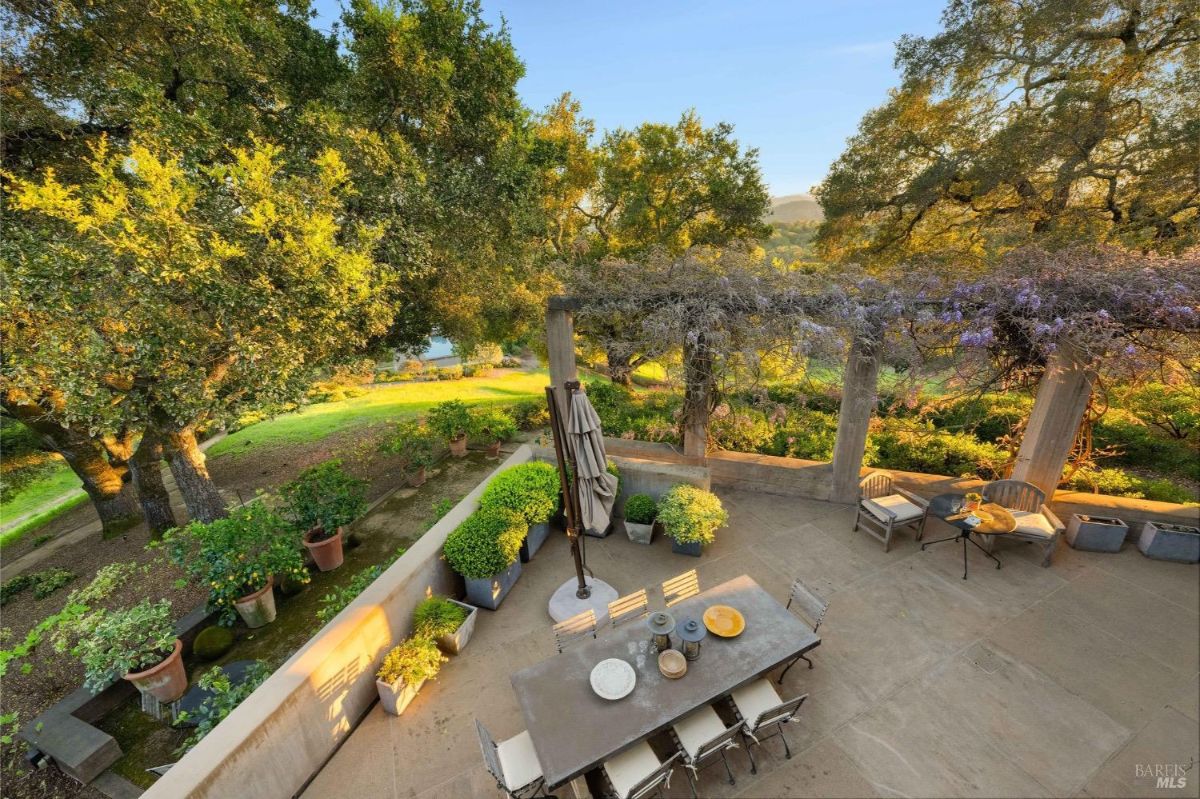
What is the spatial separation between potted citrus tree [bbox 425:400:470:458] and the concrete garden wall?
221 inches

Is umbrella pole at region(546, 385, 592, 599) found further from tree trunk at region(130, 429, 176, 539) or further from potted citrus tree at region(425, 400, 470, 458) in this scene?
tree trunk at region(130, 429, 176, 539)

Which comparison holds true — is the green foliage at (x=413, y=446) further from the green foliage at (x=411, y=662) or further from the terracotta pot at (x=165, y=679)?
the green foliage at (x=411, y=662)

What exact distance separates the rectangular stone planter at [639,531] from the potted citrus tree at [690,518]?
29cm

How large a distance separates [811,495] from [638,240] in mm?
11315

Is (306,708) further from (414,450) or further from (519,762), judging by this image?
(414,450)

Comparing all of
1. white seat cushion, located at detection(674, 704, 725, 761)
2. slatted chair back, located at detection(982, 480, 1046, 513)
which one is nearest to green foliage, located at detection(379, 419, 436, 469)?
white seat cushion, located at detection(674, 704, 725, 761)

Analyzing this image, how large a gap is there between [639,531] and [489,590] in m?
2.60

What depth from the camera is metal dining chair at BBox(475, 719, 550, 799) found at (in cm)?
369

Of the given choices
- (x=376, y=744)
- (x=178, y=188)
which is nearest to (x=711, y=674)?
Result: (x=376, y=744)

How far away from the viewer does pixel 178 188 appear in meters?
5.72

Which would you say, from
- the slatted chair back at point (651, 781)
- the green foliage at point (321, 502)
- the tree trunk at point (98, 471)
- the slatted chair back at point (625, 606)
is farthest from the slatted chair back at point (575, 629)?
the tree trunk at point (98, 471)

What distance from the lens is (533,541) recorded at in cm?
723

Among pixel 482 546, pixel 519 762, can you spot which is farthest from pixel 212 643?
pixel 519 762

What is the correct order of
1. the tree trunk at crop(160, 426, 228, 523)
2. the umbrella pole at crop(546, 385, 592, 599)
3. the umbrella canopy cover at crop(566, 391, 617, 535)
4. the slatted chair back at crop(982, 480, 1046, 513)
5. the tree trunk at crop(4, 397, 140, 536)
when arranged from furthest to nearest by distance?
the tree trunk at crop(4, 397, 140, 536), the tree trunk at crop(160, 426, 228, 523), the slatted chair back at crop(982, 480, 1046, 513), the umbrella canopy cover at crop(566, 391, 617, 535), the umbrella pole at crop(546, 385, 592, 599)
